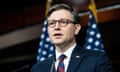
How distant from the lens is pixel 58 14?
81.0 inches

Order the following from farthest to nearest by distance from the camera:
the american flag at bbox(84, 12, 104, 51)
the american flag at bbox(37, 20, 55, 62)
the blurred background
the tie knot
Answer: the blurred background, the american flag at bbox(37, 20, 55, 62), the american flag at bbox(84, 12, 104, 51), the tie knot

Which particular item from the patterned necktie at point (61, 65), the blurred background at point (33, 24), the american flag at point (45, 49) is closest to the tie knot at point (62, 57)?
the patterned necktie at point (61, 65)

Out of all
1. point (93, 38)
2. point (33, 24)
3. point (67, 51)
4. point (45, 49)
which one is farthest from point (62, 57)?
point (33, 24)

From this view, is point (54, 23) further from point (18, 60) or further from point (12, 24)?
point (18, 60)

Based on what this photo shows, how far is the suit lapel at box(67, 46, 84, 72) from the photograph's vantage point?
1.90 m

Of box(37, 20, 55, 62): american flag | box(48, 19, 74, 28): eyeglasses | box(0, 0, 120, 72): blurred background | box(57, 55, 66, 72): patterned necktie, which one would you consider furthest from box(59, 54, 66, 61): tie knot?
box(0, 0, 120, 72): blurred background

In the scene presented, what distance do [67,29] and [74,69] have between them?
0.27 meters

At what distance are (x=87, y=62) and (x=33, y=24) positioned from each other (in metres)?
4.48

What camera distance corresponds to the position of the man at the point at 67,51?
189cm

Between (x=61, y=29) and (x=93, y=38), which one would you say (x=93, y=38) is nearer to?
(x=93, y=38)

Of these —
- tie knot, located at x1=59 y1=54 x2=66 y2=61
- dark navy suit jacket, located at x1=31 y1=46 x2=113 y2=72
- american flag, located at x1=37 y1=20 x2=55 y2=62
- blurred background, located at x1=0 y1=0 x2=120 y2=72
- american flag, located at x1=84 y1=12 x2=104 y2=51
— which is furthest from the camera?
blurred background, located at x1=0 y1=0 x2=120 y2=72

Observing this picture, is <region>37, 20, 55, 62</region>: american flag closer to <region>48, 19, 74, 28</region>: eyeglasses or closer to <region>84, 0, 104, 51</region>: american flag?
<region>84, 0, 104, 51</region>: american flag

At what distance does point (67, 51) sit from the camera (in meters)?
2.02

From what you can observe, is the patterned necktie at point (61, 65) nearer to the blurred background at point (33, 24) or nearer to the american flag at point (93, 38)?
the american flag at point (93, 38)
